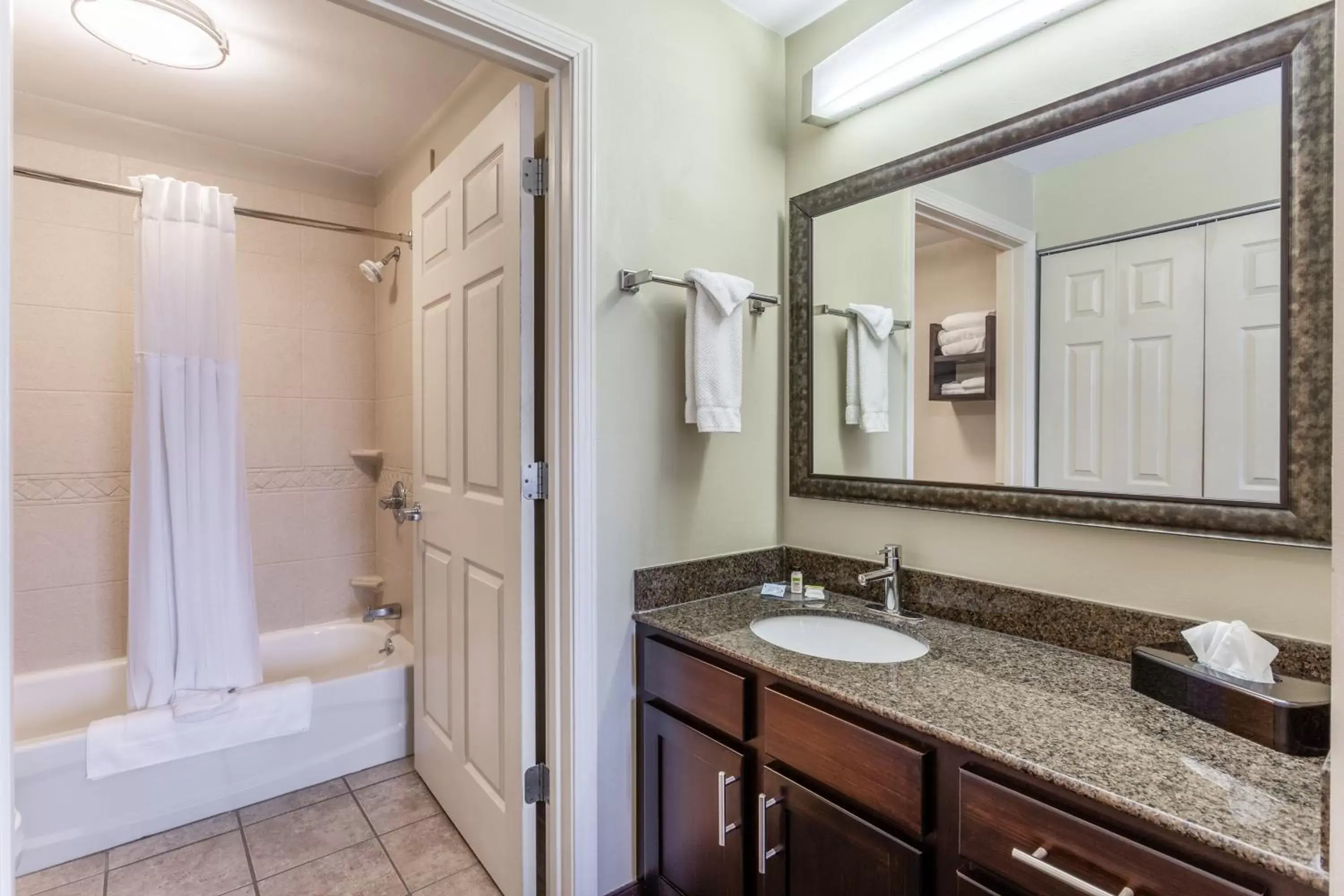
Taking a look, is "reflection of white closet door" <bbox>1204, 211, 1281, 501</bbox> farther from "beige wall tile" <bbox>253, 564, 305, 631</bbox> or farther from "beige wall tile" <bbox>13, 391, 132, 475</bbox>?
"beige wall tile" <bbox>13, 391, 132, 475</bbox>

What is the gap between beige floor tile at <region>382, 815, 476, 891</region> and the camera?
1755mm

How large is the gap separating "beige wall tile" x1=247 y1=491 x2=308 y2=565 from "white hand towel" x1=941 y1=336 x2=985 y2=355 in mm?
2705

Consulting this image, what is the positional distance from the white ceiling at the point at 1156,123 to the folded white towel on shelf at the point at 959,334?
1.11 feet

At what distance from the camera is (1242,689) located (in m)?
0.86

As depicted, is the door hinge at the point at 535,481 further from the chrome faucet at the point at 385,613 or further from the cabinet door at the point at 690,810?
the chrome faucet at the point at 385,613

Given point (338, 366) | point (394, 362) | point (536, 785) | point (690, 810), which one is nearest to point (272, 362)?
point (338, 366)

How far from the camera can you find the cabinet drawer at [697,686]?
1258mm

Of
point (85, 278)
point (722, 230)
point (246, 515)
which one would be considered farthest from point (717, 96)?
point (85, 278)

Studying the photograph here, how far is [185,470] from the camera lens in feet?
6.42

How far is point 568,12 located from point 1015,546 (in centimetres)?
155

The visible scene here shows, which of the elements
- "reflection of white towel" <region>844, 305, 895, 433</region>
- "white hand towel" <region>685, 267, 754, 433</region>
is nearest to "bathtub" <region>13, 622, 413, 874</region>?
"white hand towel" <region>685, 267, 754, 433</region>

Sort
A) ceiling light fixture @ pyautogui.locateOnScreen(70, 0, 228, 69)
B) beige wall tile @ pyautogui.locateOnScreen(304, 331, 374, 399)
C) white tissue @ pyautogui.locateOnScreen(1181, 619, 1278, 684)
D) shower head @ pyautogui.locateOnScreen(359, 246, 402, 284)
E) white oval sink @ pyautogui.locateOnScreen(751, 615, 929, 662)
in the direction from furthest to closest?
beige wall tile @ pyautogui.locateOnScreen(304, 331, 374, 399)
shower head @ pyautogui.locateOnScreen(359, 246, 402, 284)
ceiling light fixture @ pyautogui.locateOnScreen(70, 0, 228, 69)
white oval sink @ pyautogui.locateOnScreen(751, 615, 929, 662)
white tissue @ pyautogui.locateOnScreen(1181, 619, 1278, 684)

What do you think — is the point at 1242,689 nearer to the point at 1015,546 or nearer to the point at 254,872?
the point at 1015,546

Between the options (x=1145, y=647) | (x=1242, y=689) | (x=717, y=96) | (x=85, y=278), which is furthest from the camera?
(x=85, y=278)
